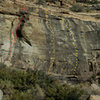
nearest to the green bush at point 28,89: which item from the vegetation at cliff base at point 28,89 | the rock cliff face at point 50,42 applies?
the vegetation at cliff base at point 28,89

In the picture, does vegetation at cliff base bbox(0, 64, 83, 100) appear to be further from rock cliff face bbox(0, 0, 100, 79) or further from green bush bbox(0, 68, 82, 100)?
rock cliff face bbox(0, 0, 100, 79)

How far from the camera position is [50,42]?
7.87m

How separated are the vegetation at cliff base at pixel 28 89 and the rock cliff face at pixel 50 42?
1.18 metres

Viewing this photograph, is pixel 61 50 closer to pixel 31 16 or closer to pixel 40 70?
pixel 40 70

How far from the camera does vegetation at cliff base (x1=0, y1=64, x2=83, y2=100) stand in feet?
15.5

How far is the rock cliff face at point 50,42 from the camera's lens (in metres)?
7.12

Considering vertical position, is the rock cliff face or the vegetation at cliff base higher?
the rock cliff face

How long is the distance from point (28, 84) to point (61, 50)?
10.5 feet

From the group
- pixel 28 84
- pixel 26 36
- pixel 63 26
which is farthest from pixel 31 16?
pixel 28 84

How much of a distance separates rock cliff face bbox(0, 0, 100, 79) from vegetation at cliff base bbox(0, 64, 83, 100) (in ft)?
3.87

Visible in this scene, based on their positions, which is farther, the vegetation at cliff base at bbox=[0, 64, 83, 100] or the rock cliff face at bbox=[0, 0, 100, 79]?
the rock cliff face at bbox=[0, 0, 100, 79]

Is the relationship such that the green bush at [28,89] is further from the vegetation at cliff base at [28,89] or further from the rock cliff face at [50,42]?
the rock cliff face at [50,42]

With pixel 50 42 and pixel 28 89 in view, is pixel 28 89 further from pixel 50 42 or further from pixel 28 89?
pixel 50 42

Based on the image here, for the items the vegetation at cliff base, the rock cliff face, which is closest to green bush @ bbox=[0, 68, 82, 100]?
the vegetation at cliff base
